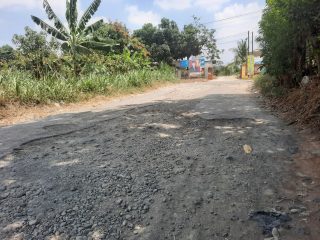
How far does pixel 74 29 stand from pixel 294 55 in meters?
9.78

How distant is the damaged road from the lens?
285 cm

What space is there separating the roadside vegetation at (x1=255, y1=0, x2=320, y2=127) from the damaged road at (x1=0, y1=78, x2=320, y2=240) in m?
1.15

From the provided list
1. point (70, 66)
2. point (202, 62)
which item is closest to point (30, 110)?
point (70, 66)

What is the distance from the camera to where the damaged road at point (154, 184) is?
112 inches

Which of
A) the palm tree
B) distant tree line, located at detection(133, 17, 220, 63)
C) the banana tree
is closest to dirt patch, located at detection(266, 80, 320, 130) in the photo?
the banana tree

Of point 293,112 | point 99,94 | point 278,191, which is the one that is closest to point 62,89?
point 99,94

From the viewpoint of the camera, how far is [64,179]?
12.4 feet

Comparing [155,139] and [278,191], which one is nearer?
[278,191]

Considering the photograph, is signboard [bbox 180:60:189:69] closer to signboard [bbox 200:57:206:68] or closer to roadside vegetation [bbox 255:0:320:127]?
signboard [bbox 200:57:206:68]

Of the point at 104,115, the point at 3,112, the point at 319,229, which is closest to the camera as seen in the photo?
the point at 319,229

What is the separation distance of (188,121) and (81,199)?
364 cm

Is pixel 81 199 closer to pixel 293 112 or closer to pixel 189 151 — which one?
pixel 189 151

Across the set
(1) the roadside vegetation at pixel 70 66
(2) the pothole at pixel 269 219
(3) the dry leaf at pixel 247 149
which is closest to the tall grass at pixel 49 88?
(1) the roadside vegetation at pixel 70 66

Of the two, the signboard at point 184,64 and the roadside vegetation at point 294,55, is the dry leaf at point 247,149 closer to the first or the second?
the roadside vegetation at point 294,55
